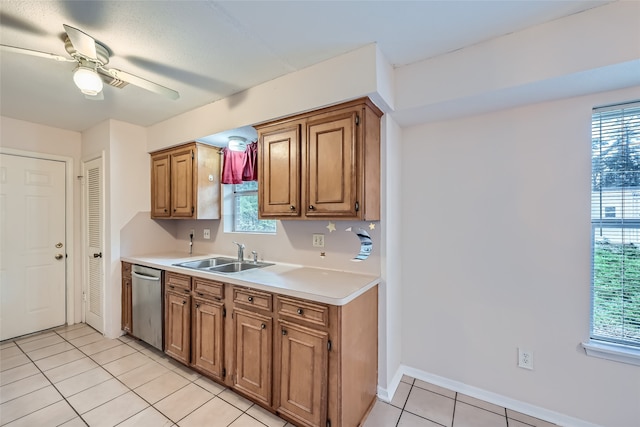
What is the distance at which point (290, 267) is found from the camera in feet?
8.21

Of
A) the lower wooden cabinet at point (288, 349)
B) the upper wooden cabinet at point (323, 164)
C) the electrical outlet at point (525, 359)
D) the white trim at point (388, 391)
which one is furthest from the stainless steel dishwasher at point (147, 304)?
the electrical outlet at point (525, 359)

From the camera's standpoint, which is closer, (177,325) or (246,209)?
(177,325)

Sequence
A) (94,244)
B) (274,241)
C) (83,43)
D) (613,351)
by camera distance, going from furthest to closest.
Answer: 1. (94,244)
2. (274,241)
3. (613,351)
4. (83,43)

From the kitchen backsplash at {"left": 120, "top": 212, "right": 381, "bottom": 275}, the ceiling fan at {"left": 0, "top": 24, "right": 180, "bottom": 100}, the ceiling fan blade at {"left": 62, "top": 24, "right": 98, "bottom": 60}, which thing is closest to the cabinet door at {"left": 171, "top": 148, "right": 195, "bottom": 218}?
the kitchen backsplash at {"left": 120, "top": 212, "right": 381, "bottom": 275}

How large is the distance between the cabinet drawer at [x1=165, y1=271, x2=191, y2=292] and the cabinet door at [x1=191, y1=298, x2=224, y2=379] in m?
0.16

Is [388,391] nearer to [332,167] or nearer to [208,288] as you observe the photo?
[208,288]

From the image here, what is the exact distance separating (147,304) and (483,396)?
3.09 metres

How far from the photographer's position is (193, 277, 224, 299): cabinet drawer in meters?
2.14

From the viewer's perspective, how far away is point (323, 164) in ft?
6.74

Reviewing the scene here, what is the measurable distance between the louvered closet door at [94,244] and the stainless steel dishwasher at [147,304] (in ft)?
2.09

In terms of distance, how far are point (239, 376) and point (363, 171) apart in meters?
1.75

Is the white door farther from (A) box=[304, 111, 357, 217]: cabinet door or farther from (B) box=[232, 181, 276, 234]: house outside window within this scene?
(A) box=[304, 111, 357, 217]: cabinet door

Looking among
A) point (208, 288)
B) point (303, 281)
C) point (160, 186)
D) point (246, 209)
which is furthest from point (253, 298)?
point (160, 186)

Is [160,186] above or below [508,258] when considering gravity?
above
